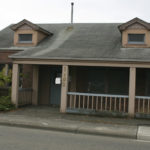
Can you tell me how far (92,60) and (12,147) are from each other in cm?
596

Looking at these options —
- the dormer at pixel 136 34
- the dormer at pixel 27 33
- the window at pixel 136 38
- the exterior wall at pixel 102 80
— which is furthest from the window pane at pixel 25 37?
the window at pixel 136 38

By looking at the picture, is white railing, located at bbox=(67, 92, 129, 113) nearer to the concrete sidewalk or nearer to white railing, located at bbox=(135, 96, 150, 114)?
white railing, located at bbox=(135, 96, 150, 114)

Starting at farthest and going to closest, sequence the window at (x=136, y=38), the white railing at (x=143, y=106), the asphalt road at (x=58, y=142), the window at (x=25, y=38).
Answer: the window at (x=25, y=38), the window at (x=136, y=38), the white railing at (x=143, y=106), the asphalt road at (x=58, y=142)

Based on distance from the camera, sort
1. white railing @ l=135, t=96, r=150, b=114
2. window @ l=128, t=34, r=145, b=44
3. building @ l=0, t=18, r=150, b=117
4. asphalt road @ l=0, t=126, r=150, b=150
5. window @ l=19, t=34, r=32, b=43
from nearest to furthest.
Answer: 1. asphalt road @ l=0, t=126, r=150, b=150
2. white railing @ l=135, t=96, r=150, b=114
3. building @ l=0, t=18, r=150, b=117
4. window @ l=128, t=34, r=145, b=44
5. window @ l=19, t=34, r=32, b=43

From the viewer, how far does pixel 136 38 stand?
491 inches

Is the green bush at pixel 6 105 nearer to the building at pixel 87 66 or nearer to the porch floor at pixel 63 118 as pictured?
the building at pixel 87 66

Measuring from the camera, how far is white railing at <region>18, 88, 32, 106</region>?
1280 centimetres

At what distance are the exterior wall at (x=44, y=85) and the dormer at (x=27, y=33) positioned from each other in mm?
1650

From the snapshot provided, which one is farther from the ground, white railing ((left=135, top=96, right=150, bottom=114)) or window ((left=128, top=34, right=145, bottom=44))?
window ((left=128, top=34, right=145, bottom=44))

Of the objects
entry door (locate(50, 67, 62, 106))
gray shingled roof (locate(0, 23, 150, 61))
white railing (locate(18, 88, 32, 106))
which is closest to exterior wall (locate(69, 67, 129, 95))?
entry door (locate(50, 67, 62, 106))

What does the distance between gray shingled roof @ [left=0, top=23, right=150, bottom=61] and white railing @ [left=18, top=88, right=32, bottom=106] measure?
210 cm

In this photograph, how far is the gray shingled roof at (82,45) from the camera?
36.3ft

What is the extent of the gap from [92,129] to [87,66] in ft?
19.3

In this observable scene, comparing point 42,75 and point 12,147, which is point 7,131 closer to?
point 12,147
